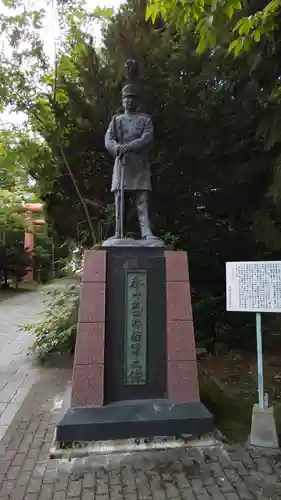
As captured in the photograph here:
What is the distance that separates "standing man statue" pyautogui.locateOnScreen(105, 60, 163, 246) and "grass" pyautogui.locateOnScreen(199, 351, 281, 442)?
2.06 meters

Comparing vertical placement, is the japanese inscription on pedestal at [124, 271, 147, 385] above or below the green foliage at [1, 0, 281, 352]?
below

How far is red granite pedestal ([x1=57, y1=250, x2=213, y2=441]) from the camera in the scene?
3.47 metres

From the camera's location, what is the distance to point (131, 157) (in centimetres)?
441

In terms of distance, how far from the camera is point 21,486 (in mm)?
2838

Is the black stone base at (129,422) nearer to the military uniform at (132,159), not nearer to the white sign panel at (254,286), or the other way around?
the white sign panel at (254,286)

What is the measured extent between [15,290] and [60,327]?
12.0m

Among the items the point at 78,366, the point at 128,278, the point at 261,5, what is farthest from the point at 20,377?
the point at 261,5

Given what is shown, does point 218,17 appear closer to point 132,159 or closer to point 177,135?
point 132,159

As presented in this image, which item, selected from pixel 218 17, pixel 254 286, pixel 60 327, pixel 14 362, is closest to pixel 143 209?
pixel 254 286

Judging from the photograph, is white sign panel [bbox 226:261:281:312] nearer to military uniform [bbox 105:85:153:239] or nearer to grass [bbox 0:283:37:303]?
military uniform [bbox 105:85:153:239]

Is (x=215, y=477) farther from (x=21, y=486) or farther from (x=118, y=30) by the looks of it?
(x=118, y=30)

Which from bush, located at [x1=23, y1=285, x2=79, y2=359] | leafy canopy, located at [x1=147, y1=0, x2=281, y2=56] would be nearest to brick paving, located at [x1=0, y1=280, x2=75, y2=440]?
bush, located at [x1=23, y1=285, x2=79, y2=359]

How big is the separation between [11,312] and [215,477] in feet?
33.0

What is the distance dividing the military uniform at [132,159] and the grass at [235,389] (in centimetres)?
208
